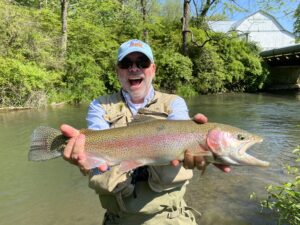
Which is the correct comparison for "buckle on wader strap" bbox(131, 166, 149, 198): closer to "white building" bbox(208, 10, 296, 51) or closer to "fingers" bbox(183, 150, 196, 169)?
"fingers" bbox(183, 150, 196, 169)

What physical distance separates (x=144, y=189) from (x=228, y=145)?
2.58 ft

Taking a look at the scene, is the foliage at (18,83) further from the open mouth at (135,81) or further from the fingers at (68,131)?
the fingers at (68,131)

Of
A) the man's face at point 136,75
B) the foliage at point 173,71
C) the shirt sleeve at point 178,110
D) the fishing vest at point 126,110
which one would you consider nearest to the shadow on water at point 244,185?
the shirt sleeve at point 178,110

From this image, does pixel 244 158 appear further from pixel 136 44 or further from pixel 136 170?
pixel 136 44

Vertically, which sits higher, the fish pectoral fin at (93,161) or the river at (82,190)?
the fish pectoral fin at (93,161)

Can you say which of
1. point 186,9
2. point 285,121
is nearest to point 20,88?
point 285,121

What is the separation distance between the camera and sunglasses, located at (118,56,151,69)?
3436mm

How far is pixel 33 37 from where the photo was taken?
72.2 feet

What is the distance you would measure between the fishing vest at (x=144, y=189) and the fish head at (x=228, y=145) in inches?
16.5

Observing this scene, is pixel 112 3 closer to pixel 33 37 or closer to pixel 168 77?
pixel 168 77

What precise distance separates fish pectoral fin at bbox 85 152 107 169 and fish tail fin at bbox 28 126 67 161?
0.63 feet

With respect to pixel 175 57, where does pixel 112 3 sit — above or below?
above

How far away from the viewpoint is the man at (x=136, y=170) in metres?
3.02

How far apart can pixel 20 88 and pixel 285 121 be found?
11.9 m
